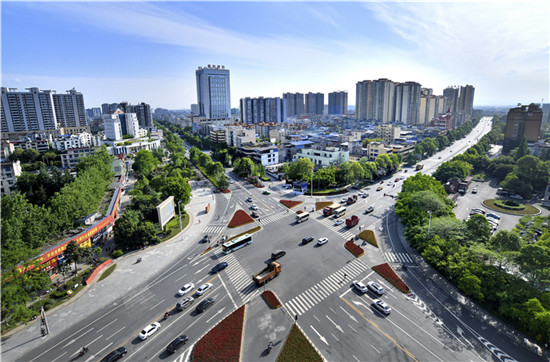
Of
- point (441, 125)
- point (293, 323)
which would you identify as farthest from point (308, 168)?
point (441, 125)

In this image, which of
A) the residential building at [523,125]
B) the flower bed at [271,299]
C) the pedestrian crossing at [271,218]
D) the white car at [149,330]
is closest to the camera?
the white car at [149,330]

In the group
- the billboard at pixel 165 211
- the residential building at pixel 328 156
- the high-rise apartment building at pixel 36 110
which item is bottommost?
the billboard at pixel 165 211

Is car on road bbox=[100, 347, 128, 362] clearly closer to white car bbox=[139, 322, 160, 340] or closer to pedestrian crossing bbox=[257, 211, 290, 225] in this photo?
white car bbox=[139, 322, 160, 340]

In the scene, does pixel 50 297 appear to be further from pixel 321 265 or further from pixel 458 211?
pixel 458 211

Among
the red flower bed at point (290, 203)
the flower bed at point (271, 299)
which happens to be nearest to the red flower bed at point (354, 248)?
the flower bed at point (271, 299)

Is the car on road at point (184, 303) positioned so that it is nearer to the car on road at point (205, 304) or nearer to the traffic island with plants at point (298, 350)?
the car on road at point (205, 304)

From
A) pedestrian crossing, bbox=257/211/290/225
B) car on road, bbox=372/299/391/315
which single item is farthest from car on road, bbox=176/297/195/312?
pedestrian crossing, bbox=257/211/290/225
